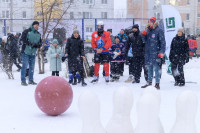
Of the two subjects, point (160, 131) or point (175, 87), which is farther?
point (175, 87)

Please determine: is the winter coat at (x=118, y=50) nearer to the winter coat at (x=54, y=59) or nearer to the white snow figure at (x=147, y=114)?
the winter coat at (x=54, y=59)

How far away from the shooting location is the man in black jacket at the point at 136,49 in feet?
36.1

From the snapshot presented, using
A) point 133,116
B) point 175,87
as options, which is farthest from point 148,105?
point 175,87

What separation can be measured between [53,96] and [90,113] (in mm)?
2771

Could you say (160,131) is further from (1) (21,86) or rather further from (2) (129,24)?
(2) (129,24)

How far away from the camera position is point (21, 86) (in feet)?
34.1

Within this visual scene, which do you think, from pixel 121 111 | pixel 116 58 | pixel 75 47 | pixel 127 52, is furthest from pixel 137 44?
pixel 121 111

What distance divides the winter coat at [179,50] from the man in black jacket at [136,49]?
108cm

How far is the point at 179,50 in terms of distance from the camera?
1020 cm

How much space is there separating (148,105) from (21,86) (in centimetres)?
812

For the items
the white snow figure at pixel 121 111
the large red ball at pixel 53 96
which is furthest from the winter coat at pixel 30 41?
the white snow figure at pixel 121 111

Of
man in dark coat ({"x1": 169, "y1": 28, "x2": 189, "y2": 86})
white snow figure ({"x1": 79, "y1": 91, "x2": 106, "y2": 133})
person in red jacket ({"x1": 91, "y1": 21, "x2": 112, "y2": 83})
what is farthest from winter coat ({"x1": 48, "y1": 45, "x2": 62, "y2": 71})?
white snow figure ({"x1": 79, "y1": 91, "x2": 106, "y2": 133})

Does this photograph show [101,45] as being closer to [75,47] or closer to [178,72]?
[75,47]

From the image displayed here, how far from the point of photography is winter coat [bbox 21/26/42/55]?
10.2m
